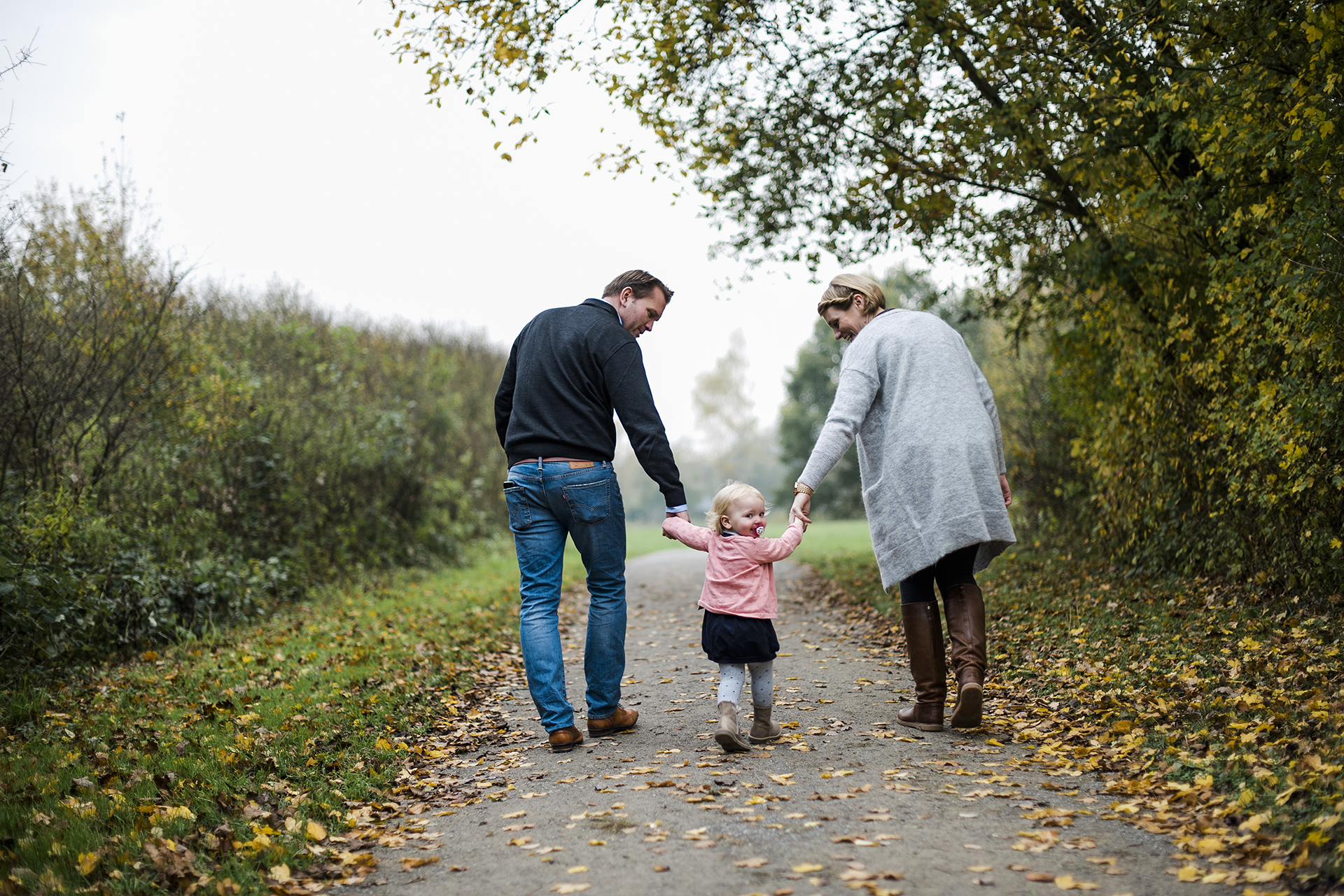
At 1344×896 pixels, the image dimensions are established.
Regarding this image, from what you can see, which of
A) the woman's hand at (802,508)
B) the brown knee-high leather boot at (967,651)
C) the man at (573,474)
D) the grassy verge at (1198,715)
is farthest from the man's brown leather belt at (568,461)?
the grassy verge at (1198,715)

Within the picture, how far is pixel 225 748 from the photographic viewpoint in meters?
4.93

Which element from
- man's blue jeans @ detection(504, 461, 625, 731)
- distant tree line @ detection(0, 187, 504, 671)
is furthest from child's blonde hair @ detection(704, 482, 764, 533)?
distant tree line @ detection(0, 187, 504, 671)

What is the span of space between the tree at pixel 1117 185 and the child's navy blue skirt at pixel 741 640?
3.65 metres

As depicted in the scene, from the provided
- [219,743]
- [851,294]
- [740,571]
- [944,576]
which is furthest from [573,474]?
[219,743]

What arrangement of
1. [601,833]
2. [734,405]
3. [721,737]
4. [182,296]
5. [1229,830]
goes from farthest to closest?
[734,405]
[182,296]
[721,737]
[601,833]
[1229,830]

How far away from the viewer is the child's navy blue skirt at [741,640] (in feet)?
14.8

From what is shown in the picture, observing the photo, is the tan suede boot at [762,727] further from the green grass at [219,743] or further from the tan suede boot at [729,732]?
the green grass at [219,743]

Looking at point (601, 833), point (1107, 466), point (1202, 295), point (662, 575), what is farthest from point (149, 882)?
point (662, 575)

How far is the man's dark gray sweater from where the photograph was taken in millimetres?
4852

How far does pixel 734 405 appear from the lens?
63312 millimetres

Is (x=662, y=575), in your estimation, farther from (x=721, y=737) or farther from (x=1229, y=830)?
(x=1229, y=830)

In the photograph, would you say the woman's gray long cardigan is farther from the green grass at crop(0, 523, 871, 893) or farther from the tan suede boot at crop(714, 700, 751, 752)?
the green grass at crop(0, 523, 871, 893)

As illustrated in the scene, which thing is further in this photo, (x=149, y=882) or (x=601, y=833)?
(x=601, y=833)

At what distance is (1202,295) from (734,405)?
5547 cm
